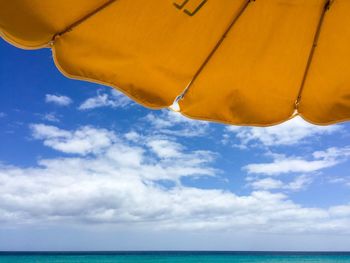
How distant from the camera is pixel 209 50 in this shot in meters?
1.83

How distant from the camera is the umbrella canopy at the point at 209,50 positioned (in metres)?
1.56

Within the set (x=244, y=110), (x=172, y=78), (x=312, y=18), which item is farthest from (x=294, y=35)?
(x=172, y=78)

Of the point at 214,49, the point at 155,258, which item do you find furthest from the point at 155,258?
the point at 214,49

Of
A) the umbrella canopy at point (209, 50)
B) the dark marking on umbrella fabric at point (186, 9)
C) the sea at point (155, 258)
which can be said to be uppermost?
the sea at point (155, 258)

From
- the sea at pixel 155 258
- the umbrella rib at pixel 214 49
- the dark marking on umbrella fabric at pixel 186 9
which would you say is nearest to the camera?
the dark marking on umbrella fabric at pixel 186 9

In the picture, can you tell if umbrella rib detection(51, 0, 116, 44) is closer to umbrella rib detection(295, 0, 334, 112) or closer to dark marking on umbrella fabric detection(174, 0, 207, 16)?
dark marking on umbrella fabric detection(174, 0, 207, 16)

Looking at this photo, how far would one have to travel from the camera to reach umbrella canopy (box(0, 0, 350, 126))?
1.56m

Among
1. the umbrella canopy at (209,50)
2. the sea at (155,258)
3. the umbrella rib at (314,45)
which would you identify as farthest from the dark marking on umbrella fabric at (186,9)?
the sea at (155,258)

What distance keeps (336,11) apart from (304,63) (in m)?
0.31

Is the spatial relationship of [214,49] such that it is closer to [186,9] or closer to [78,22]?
[186,9]

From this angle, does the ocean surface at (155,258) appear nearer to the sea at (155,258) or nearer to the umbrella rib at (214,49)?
the sea at (155,258)

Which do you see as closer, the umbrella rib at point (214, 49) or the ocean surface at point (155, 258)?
the umbrella rib at point (214, 49)

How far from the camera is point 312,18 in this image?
5.47 ft

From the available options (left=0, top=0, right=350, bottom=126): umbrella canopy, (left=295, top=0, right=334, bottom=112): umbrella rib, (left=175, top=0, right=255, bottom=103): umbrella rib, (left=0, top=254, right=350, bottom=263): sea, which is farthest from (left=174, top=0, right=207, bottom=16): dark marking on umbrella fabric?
(left=0, top=254, right=350, bottom=263): sea
